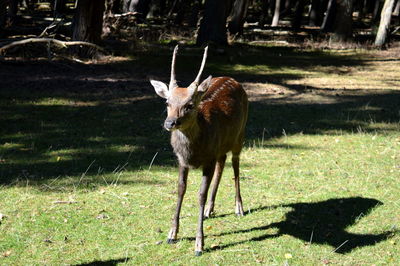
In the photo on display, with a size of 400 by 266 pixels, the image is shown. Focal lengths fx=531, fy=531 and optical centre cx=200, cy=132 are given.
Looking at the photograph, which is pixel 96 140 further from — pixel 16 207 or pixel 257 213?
pixel 257 213

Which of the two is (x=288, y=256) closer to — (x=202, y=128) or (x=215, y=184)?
(x=215, y=184)

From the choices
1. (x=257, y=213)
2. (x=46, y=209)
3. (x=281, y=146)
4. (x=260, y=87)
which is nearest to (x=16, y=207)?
(x=46, y=209)

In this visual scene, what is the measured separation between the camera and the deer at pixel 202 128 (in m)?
5.43

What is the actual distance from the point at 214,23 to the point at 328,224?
14002 mm

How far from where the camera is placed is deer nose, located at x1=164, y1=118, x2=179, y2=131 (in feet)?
17.1

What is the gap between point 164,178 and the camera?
7992 millimetres

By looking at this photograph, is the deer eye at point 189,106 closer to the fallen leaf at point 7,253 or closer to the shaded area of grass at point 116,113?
the shaded area of grass at point 116,113

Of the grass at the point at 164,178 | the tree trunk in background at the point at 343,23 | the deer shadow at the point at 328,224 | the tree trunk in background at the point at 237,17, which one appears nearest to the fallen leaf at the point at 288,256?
the grass at the point at 164,178

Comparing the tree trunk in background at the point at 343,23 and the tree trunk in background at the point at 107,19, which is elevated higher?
the tree trunk in background at the point at 343,23

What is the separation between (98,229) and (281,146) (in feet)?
15.3

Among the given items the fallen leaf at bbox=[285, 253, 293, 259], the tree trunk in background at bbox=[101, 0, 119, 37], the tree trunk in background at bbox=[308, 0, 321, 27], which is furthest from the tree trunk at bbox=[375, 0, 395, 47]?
the fallen leaf at bbox=[285, 253, 293, 259]

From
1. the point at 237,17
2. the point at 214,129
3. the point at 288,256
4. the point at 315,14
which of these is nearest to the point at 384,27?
the point at 237,17

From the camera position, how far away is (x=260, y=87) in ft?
49.6

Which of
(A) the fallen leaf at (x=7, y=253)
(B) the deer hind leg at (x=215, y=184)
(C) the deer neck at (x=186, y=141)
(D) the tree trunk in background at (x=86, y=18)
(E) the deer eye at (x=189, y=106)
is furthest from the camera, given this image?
(D) the tree trunk in background at (x=86, y=18)
